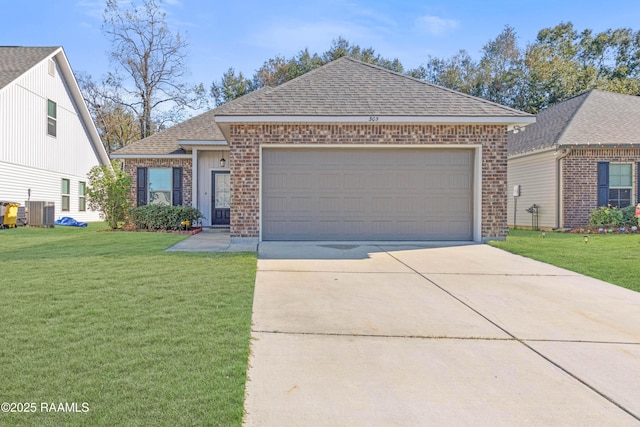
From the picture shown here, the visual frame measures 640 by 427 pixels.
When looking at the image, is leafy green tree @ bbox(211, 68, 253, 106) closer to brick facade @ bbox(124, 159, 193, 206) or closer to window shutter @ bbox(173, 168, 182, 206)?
brick facade @ bbox(124, 159, 193, 206)

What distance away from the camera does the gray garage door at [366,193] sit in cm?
1098

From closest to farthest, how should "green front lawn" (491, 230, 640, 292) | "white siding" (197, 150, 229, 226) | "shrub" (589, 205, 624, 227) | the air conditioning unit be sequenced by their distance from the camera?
1. "green front lawn" (491, 230, 640, 292)
2. "shrub" (589, 205, 624, 227)
3. "white siding" (197, 150, 229, 226)
4. the air conditioning unit

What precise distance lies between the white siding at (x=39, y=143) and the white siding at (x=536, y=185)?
1929 centimetres

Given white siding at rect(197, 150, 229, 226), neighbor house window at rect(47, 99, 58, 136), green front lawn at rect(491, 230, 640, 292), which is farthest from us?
neighbor house window at rect(47, 99, 58, 136)

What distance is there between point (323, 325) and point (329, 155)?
6946 millimetres

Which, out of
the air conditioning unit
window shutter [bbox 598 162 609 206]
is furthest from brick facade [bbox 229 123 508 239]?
the air conditioning unit

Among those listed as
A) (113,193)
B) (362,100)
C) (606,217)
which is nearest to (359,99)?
(362,100)

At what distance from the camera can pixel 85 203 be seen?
2272 cm

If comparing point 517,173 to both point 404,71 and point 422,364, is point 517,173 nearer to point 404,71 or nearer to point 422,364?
point 422,364

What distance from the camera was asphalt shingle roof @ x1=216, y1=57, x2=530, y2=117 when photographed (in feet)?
34.5

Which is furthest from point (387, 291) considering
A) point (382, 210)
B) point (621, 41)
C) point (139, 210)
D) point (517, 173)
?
point (621, 41)

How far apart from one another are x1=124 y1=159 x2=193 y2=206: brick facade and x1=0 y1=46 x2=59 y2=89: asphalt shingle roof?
4.97 m

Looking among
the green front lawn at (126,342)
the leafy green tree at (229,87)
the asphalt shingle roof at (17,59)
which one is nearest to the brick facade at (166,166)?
the asphalt shingle roof at (17,59)

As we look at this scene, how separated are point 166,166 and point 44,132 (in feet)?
20.6
